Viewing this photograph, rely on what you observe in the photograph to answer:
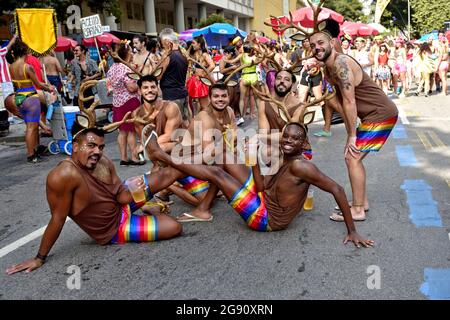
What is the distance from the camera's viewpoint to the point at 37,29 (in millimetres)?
8531

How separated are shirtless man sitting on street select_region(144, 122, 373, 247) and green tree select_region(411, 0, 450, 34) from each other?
41.0m

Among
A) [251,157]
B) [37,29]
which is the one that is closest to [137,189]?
[251,157]

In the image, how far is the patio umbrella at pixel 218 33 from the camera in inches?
771

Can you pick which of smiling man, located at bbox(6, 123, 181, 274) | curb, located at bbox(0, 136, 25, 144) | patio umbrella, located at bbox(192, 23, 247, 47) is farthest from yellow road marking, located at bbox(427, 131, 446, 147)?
patio umbrella, located at bbox(192, 23, 247, 47)

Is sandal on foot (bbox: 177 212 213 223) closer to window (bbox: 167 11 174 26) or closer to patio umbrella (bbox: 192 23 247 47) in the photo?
patio umbrella (bbox: 192 23 247 47)

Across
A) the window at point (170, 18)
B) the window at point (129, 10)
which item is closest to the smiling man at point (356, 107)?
the window at point (129, 10)

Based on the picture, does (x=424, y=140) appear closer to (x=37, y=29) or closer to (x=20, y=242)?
(x=20, y=242)

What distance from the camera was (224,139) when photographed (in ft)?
15.8

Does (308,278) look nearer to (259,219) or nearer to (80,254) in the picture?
(259,219)

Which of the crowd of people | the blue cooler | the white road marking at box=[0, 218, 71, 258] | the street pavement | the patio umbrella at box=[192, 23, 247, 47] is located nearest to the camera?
the street pavement

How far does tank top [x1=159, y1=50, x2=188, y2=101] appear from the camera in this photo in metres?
7.70

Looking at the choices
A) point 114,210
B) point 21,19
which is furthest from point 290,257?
point 21,19

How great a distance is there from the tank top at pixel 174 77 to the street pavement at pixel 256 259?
3.16 metres

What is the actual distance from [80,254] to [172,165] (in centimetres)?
107
